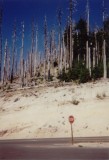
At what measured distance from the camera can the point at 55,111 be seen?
42.5 meters

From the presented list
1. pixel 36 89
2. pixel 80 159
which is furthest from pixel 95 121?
pixel 80 159

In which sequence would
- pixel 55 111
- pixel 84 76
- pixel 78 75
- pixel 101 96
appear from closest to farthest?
pixel 55 111
pixel 101 96
pixel 84 76
pixel 78 75

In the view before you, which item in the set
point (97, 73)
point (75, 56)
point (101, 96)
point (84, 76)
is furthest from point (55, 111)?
point (75, 56)

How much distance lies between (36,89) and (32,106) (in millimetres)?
8428

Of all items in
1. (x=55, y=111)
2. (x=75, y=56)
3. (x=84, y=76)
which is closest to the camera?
(x=55, y=111)

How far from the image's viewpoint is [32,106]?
1797 inches

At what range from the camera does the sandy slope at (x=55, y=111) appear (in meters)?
37.3

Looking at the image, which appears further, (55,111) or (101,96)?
(101,96)

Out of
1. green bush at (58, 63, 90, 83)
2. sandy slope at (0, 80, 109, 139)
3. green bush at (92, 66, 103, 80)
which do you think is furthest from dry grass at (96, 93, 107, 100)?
green bush at (92, 66, 103, 80)

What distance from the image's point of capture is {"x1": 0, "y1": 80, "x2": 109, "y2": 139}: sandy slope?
122 ft

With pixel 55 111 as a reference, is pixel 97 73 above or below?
above

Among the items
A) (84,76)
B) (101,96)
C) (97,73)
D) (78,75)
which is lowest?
(101,96)

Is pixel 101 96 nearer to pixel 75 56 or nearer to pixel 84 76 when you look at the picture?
pixel 84 76

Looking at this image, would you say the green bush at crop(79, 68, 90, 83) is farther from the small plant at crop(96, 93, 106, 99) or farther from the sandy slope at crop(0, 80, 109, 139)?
the small plant at crop(96, 93, 106, 99)
